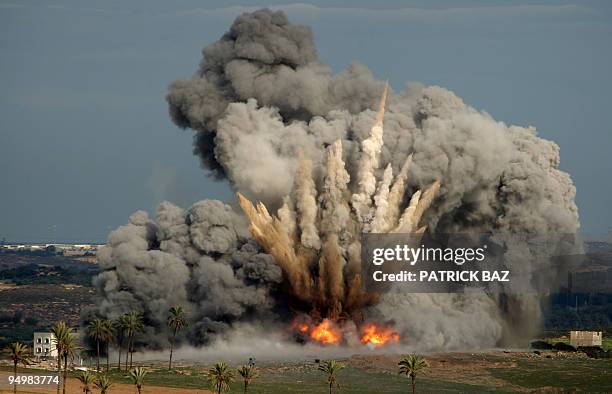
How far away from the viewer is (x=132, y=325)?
135500 millimetres

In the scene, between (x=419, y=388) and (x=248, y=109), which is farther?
(x=248, y=109)

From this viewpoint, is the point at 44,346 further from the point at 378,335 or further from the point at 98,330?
the point at 378,335

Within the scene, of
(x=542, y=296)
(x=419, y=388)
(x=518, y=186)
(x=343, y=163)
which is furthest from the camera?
(x=542, y=296)

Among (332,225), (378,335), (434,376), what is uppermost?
(332,225)

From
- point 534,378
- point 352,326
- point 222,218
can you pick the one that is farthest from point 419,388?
point 222,218

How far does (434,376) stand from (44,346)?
42477 millimetres

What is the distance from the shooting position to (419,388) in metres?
125

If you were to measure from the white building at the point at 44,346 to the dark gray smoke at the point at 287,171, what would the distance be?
23.7 feet

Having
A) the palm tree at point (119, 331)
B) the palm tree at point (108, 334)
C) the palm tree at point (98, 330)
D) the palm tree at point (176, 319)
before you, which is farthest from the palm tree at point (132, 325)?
the palm tree at point (176, 319)

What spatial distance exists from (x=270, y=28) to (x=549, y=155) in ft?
113

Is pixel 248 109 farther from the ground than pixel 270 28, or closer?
closer

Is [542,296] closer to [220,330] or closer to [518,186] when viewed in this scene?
[518,186]

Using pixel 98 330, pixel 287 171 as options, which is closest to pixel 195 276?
pixel 287 171

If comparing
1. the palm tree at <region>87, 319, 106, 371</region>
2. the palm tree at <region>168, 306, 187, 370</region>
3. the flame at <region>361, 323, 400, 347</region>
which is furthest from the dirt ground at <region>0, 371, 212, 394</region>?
the flame at <region>361, 323, 400, 347</region>
